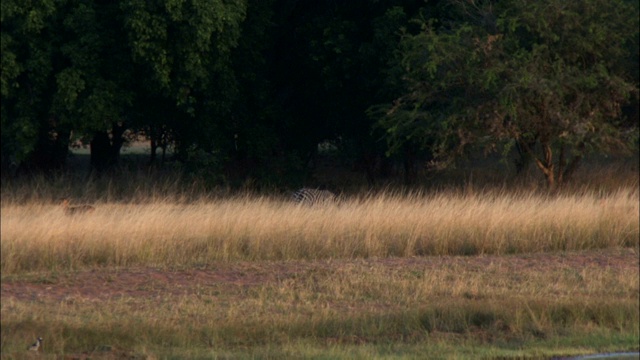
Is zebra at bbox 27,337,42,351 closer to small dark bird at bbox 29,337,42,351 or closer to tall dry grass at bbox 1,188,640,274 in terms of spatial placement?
small dark bird at bbox 29,337,42,351

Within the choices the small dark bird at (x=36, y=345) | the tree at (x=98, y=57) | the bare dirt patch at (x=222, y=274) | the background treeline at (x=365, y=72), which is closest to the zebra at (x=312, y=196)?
the background treeline at (x=365, y=72)

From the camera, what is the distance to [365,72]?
21.8m

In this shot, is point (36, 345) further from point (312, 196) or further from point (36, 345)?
point (312, 196)

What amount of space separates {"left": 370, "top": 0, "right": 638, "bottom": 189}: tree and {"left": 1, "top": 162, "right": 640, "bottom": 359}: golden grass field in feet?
9.81

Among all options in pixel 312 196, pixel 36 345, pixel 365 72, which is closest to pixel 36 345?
pixel 36 345

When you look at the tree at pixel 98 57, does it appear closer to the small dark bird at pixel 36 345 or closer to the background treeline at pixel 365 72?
the background treeline at pixel 365 72

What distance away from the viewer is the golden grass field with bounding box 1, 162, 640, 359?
8133 mm

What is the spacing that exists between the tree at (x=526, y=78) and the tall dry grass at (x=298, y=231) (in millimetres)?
3582

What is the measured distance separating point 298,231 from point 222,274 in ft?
7.10

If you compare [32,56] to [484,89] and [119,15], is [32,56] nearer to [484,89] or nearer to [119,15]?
[119,15]

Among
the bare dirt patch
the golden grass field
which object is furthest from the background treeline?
the bare dirt patch

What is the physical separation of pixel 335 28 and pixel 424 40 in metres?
3.32

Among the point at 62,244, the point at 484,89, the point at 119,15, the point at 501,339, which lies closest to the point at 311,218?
the point at 62,244

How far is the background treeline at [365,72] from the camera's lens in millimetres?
18250
